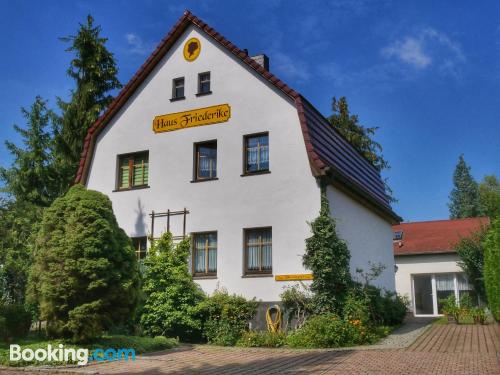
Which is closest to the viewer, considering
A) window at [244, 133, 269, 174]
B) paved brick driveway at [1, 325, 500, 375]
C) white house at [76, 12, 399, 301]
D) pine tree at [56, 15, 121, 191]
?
paved brick driveway at [1, 325, 500, 375]

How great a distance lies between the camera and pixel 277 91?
16938 mm

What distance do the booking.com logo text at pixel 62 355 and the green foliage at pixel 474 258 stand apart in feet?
61.4

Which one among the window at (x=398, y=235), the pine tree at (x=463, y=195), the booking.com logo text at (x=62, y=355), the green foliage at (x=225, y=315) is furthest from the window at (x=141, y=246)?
the pine tree at (x=463, y=195)

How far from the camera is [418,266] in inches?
1112

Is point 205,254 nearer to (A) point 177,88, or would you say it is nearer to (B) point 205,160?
(B) point 205,160

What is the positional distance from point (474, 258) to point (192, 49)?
53.3 ft

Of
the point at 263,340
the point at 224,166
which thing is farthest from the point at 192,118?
the point at 263,340

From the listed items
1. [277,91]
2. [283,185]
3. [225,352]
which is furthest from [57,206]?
[277,91]

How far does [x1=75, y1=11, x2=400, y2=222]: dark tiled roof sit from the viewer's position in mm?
16094

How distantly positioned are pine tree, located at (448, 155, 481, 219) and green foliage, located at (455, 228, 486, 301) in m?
41.5

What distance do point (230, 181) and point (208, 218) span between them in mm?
1372

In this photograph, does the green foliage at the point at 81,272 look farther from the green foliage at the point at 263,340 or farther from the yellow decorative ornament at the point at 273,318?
the yellow decorative ornament at the point at 273,318

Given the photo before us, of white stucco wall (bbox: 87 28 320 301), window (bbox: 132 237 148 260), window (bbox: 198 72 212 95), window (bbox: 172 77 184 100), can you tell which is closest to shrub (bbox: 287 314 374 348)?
white stucco wall (bbox: 87 28 320 301)

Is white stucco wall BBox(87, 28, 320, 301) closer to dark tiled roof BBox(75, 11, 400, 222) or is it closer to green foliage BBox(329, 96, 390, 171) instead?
dark tiled roof BBox(75, 11, 400, 222)
